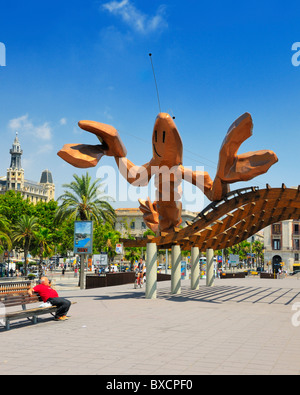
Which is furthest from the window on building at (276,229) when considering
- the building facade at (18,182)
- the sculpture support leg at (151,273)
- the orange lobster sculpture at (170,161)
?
the building facade at (18,182)

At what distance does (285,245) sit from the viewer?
266 ft

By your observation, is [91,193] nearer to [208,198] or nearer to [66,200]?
[66,200]

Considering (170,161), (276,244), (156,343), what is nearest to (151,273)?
(170,161)

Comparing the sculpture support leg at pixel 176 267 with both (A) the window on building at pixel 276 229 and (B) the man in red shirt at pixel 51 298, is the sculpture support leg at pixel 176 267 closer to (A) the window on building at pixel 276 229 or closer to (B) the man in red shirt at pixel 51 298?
(B) the man in red shirt at pixel 51 298

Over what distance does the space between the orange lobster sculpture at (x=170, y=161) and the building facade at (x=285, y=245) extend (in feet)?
215

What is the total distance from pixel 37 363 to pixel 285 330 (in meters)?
6.20

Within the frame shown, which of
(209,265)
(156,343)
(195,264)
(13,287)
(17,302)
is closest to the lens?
(156,343)

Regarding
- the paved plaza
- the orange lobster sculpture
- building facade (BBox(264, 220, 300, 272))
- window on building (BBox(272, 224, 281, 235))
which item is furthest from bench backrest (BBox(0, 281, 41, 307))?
window on building (BBox(272, 224, 281, 235))

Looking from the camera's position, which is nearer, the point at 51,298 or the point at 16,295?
the point at 16,295

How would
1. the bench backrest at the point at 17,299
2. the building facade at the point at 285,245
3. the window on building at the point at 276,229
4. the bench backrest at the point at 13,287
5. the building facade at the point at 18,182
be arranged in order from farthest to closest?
the building facade at the point at 18,182 < the window on building at the point at 276,229 < the building facade at the point at 285,245 < the bench backrest at the point at 13,287 < the bench backrest at the point at 17,299

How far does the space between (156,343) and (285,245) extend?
3051 inches

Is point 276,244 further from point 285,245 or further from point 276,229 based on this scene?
point 276,229

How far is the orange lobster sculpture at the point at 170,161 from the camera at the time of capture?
1617 centimetres
